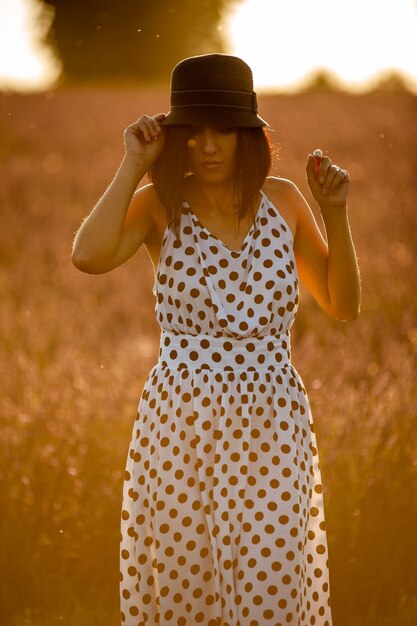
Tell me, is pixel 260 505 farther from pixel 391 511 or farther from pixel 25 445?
pixel 25 445

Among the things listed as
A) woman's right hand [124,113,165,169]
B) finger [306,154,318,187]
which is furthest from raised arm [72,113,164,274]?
finger [306,154,318,187]

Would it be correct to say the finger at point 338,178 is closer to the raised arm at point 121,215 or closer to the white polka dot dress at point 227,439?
the white polka dot dress at point 227,439

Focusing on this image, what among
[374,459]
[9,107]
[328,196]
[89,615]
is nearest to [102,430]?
[89,615]

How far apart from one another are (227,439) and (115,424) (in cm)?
171

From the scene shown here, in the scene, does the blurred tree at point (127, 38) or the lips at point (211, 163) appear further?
the blurred tree at point (127, 38)

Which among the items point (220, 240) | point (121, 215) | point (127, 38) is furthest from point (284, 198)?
point (127, 38)

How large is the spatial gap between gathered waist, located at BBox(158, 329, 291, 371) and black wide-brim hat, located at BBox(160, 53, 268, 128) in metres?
0.61

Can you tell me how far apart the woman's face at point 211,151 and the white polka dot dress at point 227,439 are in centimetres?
14

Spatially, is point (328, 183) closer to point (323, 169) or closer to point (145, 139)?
point (323, 169)

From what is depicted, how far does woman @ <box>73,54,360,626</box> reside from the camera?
257 cm

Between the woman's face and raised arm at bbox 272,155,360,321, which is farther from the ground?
the woman's face

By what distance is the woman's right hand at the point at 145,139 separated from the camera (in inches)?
102

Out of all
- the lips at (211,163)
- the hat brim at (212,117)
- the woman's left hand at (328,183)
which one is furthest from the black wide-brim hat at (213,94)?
the woman's left hand at (328,183)

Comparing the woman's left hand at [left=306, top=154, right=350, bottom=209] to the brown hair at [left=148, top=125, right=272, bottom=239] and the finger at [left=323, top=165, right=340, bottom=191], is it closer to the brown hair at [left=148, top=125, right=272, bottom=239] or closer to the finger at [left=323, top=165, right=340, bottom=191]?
the finger at [left=323, top=165, right=340, bottom=191]
